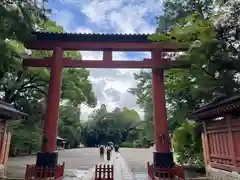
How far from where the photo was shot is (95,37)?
11008 mm

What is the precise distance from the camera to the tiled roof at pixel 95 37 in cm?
1094

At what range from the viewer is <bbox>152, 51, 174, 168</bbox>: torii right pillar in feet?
31.8

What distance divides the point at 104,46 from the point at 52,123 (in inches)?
183

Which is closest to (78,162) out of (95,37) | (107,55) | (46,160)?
(46,160)

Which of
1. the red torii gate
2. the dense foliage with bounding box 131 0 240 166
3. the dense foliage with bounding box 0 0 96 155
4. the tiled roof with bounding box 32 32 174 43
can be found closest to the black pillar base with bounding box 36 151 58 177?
the red torii gate

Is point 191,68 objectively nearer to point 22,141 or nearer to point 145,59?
point 145,59

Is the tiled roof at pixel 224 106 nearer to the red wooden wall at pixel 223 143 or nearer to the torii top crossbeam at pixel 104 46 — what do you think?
the red wooden wall at pixel 223 143

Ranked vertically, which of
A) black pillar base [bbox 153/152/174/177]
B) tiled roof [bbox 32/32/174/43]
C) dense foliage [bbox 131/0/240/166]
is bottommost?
black pillar base [bbox 153/152/174/177]

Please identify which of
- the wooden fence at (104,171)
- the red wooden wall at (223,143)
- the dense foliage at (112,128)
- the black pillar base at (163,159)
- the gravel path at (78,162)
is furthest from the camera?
the dense foliage at (112,128)

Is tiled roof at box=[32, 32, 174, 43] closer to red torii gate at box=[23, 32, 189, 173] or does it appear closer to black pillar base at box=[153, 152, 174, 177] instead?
red torii gate at box=[23, 32, 189, 173]

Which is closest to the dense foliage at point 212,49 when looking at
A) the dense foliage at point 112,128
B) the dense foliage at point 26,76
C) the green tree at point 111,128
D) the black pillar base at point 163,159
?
the black pillar base at point 163,159

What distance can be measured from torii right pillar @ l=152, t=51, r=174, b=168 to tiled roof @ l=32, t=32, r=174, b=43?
43.9 inches

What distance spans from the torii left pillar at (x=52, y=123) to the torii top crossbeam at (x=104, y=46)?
52 cm

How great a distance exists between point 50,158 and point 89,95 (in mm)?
15303
